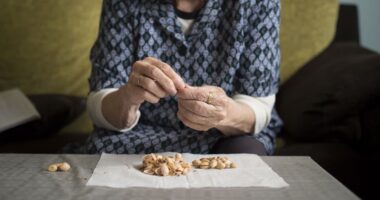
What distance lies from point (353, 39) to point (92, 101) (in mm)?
1149

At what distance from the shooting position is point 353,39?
186 centimetres

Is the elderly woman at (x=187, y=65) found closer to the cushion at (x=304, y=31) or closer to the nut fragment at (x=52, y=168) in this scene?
the nut fragment at (x=52, y=168)

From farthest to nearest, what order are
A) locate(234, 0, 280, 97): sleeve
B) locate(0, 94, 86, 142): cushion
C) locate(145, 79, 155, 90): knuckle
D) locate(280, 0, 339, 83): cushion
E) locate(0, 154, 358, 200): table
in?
locate(280, 0, 339, 83): cushion < locate(0, 94, 86, 142): cushion < locate(234, 0, 280, 97): sleeve < locate(145, 79, 155, 90): knuckle < locate(0, 154, 358, 200): table

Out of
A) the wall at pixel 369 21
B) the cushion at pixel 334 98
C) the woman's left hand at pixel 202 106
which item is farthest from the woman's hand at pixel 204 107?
the wall at pixel 369 21

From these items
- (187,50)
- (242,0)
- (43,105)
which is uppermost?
(242,0)

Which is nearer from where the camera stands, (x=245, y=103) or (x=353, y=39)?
(x=245, y=103)

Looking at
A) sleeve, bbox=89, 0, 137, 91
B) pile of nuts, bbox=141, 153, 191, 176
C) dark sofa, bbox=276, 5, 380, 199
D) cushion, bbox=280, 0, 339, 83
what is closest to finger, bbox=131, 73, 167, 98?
pile of nuts, bbox=141, 153, 191, 176

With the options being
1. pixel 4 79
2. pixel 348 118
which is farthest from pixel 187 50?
pixel 4 79

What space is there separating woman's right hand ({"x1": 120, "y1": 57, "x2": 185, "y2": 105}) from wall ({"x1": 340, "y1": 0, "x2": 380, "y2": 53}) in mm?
1296

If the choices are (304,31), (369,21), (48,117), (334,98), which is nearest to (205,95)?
(334,98)

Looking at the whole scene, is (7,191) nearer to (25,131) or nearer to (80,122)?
(25,131)

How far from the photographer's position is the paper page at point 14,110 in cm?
131

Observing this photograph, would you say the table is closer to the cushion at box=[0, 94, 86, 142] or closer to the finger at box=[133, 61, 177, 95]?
the finger at box=[133, 61, 177, 95]

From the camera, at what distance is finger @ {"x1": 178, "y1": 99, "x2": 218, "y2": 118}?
0.93 metres
